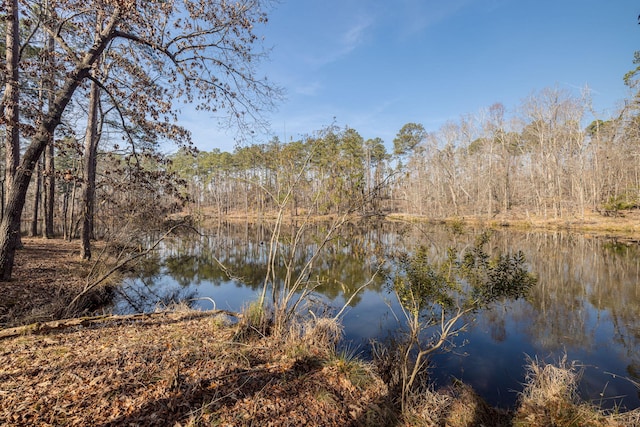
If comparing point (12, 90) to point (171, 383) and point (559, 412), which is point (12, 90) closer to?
point (171, 383)

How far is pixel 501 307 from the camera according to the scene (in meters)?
10.1

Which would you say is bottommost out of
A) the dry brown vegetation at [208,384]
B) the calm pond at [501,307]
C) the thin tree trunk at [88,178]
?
the calm pond at [501,307]

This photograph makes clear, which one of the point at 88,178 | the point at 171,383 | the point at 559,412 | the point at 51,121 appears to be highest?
the point at 51,121

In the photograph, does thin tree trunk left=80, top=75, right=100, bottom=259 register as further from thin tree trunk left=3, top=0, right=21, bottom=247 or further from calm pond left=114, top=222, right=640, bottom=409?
thin tree trunk left=3, top=0, right=21, bottom=247

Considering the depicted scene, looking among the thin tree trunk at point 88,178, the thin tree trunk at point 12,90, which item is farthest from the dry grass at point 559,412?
the thin tree trunk at point 88,178

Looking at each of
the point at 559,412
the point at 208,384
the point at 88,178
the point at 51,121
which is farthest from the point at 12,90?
the point at 559,412

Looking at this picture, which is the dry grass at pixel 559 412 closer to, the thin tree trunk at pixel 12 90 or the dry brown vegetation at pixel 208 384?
the dry brown vegetation at pixel 208 384

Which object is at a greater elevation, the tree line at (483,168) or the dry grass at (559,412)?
the tree line at (483,168)

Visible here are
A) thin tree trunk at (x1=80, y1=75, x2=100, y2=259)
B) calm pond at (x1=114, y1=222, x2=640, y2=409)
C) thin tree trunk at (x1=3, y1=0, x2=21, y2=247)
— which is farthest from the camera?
thin tree trunk at (x1=80, y1=75, x2=100, y2=259)

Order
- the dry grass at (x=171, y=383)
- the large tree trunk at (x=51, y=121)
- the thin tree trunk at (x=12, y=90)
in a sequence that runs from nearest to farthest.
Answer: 1. the dry grass at (x=171, y=383)
2. the thin tree trunk at (x=12, y=90)
3. the large tree trunk at (x=51, y=121)

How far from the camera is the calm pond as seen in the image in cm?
607

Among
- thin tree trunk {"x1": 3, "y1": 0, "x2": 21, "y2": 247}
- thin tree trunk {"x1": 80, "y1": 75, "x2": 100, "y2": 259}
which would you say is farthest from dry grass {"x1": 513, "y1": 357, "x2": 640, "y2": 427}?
thin tree trunk {"x1": 80, "y1": 75, "x2": 100, "y2": 259}

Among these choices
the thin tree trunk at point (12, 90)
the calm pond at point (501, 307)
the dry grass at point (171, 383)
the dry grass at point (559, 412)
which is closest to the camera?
the dry grass at point (171, 383)

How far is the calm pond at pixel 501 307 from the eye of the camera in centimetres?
607
